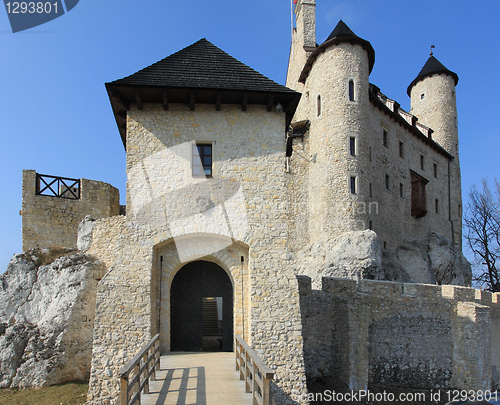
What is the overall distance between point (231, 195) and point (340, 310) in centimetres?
618

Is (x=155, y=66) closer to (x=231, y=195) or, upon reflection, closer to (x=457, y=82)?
(x=231, y=195)

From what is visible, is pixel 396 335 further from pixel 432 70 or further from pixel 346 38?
pixel 432 70

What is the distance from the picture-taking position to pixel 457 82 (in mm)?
35188

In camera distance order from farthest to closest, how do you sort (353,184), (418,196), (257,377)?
(418,196)
(353,184)
(257,377)

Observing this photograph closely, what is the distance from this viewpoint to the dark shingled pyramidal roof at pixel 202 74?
36.1ft

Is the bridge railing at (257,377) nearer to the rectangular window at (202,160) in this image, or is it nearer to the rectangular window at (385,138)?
the rectangular window at (202,160)

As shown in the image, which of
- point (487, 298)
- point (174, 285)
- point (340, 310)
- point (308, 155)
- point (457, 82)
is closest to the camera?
Result: point (174, 285)

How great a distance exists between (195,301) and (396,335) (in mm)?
8023

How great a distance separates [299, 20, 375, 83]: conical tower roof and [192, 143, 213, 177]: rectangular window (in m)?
14.8

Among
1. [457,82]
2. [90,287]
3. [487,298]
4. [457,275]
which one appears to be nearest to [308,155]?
[487,298]

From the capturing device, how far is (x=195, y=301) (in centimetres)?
1213

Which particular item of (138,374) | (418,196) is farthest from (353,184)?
(138,374)

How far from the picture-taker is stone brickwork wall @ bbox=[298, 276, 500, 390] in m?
14.1

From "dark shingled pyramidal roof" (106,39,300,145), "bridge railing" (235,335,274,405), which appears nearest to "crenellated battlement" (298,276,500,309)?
"bridge railing" (235,335,274,405)
